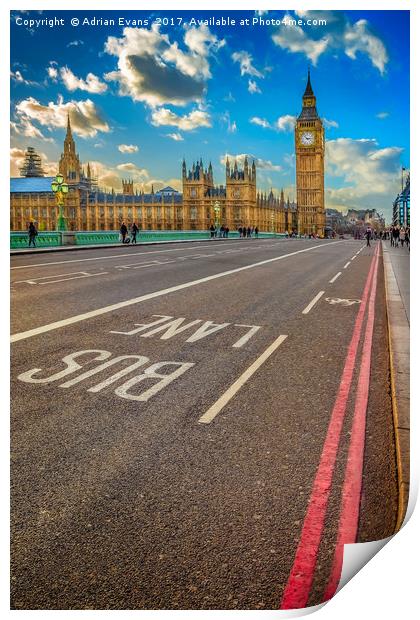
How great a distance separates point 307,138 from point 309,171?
9.97m

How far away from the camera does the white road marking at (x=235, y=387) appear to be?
4840mm

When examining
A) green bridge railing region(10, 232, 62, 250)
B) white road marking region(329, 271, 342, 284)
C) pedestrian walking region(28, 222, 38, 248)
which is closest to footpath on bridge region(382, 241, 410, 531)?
white road marking region(329, 271, 342, 284)

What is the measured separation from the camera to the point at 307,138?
146 m

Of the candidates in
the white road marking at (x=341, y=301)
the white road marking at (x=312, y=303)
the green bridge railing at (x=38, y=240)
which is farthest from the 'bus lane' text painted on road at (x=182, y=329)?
the green bridge railing at (x=38, y=240)

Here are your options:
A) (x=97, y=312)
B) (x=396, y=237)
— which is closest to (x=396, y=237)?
(x=396, y=237)

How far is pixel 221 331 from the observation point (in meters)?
8.54

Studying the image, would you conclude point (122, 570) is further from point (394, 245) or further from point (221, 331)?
point (394, 245)

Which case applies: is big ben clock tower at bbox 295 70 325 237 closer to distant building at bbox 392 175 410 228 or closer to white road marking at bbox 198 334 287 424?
distant building at bbox 392 175 410 228

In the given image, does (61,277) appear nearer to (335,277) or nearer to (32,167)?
(335,277)

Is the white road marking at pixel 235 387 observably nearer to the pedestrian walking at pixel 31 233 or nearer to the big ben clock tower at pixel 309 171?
the pedestrian walking at pixel 31 233

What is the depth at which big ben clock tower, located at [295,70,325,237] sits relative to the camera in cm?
14488

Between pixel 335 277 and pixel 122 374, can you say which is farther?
pixel 335 277

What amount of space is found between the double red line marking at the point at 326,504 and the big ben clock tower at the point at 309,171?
5695 inches

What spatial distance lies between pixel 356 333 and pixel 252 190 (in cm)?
12122
